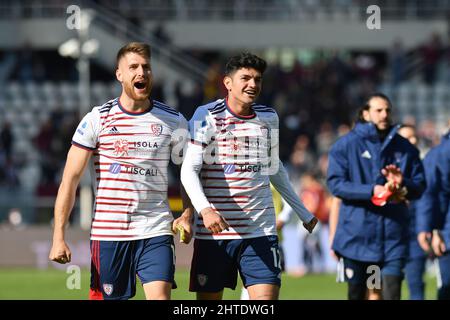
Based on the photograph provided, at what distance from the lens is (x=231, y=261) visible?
1015cm

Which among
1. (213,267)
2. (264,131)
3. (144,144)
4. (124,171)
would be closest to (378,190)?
(264,131)

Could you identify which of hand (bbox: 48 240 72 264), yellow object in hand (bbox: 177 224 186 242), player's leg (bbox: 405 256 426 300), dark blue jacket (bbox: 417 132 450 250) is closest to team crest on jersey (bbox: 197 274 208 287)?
yellow object in hand (bbox: 177 224 186 242)

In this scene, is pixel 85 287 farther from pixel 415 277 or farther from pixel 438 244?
pixel 438 244

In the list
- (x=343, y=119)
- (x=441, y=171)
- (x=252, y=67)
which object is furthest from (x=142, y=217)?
(x=343, y=119)

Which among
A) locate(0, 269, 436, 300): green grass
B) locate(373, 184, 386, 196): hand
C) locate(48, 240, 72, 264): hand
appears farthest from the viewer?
locate(0, 269, 436, 300): green grass

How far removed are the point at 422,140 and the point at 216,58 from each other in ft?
41.8

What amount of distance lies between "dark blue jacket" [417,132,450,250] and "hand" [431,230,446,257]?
6 centimetres

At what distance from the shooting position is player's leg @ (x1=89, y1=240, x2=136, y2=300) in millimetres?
9555

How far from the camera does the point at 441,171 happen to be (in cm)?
1245

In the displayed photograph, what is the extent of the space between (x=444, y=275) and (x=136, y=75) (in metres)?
4.37

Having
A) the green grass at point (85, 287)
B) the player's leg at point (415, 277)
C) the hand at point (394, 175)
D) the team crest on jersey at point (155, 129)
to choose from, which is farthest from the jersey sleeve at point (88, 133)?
the green grass at point (85, 287)

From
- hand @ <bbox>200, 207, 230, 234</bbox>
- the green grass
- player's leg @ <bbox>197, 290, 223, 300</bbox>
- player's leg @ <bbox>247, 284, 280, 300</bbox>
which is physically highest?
hand @ <bbox>200, 207, 230, 234</bbox>

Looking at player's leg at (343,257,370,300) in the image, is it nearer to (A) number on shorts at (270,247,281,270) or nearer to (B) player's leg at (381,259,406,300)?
(B) player's leg at (381,259,406,300)

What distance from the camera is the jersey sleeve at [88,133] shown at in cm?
949
